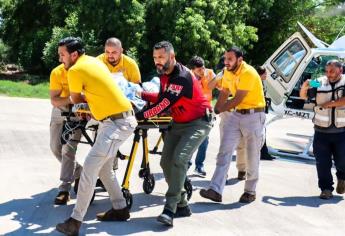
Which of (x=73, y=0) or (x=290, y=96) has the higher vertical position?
(x=73, y=0)

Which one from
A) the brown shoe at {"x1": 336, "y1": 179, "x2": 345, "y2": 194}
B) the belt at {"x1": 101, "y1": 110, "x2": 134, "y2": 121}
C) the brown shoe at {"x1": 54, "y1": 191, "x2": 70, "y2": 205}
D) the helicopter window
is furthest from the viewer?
the helicopter window

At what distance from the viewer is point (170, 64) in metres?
5.89

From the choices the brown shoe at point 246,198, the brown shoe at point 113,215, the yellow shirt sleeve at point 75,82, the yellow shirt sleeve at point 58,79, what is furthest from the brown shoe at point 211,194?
the yellow shirt sleeve at point 75,82

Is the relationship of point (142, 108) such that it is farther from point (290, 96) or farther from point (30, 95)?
point (30, 95)

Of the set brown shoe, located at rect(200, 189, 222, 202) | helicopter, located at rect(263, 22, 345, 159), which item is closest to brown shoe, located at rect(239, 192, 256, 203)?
brown shoe, located at rect(200, 189, 222, 202)

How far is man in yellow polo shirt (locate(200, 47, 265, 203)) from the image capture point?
6.95 metres

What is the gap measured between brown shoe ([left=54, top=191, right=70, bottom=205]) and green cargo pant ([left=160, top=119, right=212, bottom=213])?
4.29ft

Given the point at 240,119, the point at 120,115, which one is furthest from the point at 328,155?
the point at 120,115

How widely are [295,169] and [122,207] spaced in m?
4.45

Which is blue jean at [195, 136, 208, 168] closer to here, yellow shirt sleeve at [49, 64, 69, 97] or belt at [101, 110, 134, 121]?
yellow shirt sleeve at [49, 64, 69, 97]

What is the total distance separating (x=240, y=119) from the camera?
716 centimetres

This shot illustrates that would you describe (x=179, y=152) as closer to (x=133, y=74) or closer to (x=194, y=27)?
(x=133, y=74)

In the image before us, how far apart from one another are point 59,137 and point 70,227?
5.76 feet

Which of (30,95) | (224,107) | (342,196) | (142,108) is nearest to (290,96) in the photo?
(342,196)
